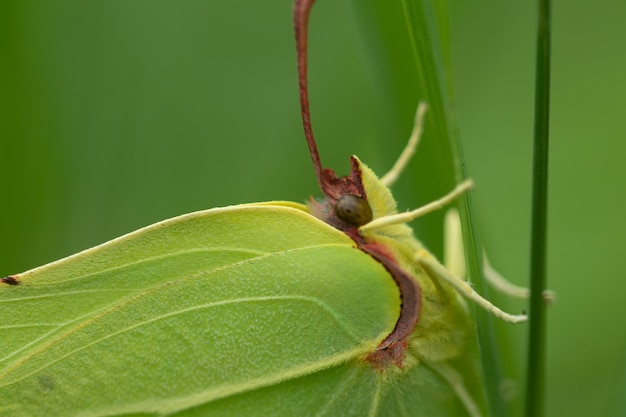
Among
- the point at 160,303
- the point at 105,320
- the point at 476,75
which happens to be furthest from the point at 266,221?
the point at 476,75

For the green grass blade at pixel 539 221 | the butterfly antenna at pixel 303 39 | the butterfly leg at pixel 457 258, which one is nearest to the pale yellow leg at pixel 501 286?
the butterfly leg at pixel 457 258

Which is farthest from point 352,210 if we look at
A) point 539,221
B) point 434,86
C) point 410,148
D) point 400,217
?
point 539,221

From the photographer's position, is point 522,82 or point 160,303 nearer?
point 160,303

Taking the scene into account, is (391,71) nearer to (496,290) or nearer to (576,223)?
(496,290)

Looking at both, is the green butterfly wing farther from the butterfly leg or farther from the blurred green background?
the blurred green background

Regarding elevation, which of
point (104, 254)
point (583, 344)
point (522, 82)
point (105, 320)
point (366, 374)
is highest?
point (522, 82)

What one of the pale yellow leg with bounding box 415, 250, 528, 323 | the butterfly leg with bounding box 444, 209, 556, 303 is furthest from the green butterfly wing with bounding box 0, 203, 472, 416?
the butterfly leg with bounding box 444, 209, 556, 303

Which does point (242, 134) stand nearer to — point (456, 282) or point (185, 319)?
point (185, 319)
